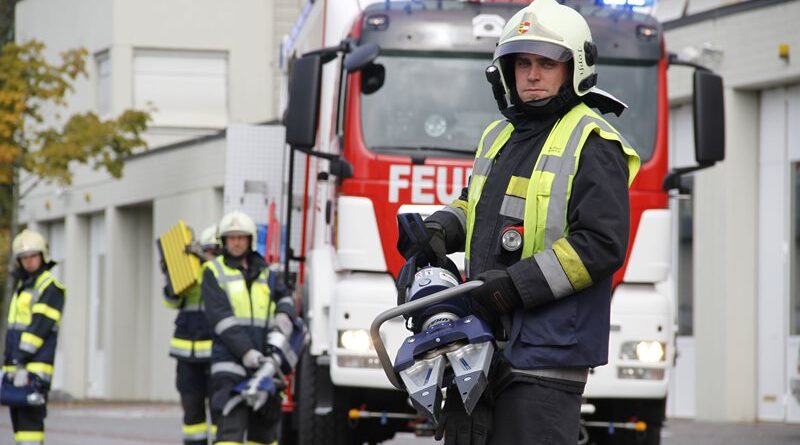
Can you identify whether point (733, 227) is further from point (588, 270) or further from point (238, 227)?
point (588, 270)

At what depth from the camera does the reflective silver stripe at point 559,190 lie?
5.31 meters

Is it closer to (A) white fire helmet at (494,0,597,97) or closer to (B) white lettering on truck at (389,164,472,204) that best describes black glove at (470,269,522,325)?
(A) white fire helmet at (494,0,597,97)

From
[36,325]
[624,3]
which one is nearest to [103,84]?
[36,325]

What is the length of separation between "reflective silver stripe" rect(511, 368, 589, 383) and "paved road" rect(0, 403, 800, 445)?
10.8 metres

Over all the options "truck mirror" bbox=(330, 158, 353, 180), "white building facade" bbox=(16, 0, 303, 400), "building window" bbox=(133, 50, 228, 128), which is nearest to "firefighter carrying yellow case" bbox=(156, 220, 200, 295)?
"truck mirror" bbox=(330, 158, 353, 180)

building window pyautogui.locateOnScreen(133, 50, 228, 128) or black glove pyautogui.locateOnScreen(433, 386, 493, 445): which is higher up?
building window pyautogui.locateOnScreen(133, 50, 228, 128)

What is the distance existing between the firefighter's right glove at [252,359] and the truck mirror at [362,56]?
1912 mm

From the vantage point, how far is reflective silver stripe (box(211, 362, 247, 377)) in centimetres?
1141

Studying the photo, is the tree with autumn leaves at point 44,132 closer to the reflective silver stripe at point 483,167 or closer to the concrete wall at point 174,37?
the concrete wall at point 174,37

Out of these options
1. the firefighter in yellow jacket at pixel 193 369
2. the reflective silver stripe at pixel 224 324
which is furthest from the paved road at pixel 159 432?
the reflective silver stripe at pixel 224 324

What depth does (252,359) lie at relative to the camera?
37.2 ft

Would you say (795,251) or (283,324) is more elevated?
(795,251)

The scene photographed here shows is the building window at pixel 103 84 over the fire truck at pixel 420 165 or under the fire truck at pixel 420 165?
over

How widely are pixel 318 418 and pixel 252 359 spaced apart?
565mm
